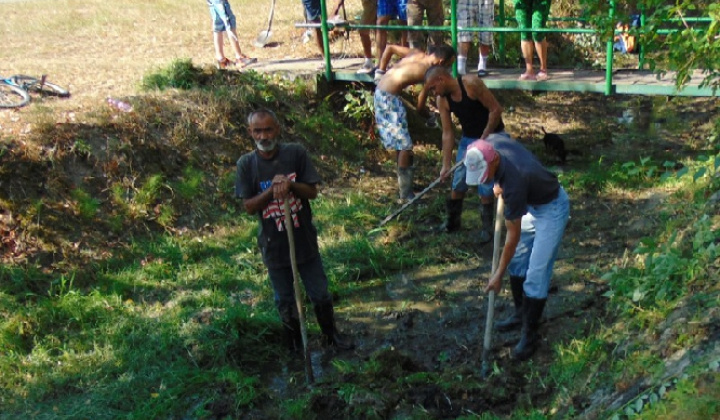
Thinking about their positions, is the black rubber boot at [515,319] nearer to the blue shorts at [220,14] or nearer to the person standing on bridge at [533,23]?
the person standing on bridge at [533,23]

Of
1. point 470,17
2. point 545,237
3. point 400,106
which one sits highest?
point 470,17

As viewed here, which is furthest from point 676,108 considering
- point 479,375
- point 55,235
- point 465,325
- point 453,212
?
point 55,235

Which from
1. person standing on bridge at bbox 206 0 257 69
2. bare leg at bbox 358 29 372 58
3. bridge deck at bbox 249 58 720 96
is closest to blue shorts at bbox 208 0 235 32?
person standing on bridge at bbox 206 0 257 69

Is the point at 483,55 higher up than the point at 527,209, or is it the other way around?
the point at 483,55

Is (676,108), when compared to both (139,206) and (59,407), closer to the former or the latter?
(139,206)

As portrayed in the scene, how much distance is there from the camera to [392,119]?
766 cm

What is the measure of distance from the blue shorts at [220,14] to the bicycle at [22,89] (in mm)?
2185

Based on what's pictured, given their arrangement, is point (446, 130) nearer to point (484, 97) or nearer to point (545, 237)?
point (484, 97)

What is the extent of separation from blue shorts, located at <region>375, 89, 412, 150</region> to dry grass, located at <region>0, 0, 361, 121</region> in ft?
10.4

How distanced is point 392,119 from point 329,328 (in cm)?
301

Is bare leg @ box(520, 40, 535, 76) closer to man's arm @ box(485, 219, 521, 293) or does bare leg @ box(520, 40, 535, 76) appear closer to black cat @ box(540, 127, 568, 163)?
black cat @ box(540, 127, 568, 163)

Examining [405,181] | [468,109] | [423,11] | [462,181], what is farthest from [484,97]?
[423,11]

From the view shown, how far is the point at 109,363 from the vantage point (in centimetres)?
522

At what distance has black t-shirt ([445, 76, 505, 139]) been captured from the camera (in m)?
6.40
